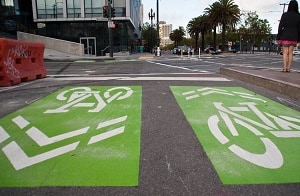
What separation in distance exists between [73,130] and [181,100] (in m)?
2.71

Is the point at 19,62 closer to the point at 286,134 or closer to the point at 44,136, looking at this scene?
the point at 44,136

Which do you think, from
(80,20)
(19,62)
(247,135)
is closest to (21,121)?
(247,135)

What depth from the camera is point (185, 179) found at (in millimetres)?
2799

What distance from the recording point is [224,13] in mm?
53125

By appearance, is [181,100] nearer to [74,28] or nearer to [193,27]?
[74,28]

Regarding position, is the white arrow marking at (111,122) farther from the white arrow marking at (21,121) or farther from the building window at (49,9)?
the building window at (49,9)

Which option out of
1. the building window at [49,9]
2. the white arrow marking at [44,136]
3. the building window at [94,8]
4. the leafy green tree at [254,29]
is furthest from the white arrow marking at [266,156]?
the leafy green tree at [254,29]

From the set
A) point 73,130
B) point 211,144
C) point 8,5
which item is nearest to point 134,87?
point 73,130

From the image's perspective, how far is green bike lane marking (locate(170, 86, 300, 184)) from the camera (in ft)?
9.68

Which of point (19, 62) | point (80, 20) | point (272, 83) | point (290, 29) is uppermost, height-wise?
point (80, 20)

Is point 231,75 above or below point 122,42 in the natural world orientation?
below

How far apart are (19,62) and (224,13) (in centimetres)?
4966

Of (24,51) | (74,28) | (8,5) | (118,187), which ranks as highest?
(8,5)

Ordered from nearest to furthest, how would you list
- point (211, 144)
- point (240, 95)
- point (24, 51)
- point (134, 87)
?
1. point (211, 144)
2. point (240, 95)
3. point (134, 87)
4. point (24, 51)
